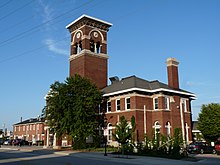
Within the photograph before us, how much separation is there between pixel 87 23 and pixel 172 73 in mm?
18018

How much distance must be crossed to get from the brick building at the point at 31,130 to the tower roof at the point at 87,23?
2864 cm

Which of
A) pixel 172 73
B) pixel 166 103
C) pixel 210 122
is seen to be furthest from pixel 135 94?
pixel 210 122

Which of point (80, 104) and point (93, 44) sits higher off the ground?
point (93, 44)

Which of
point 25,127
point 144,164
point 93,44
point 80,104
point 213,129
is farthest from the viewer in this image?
point 25,127

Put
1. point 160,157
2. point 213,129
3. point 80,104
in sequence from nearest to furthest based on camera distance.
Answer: point 160,157
point 80,104
point 213,129

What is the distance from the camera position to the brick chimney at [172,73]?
44.5m

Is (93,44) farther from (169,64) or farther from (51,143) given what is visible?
(51,143)

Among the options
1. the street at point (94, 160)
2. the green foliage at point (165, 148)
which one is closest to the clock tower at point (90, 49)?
the green foliage at point (165, 148)

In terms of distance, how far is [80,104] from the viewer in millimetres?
38906

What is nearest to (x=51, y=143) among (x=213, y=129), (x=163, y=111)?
(x=163, y=111)

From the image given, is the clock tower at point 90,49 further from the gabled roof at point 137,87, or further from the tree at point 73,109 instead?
the tree at point 73,109

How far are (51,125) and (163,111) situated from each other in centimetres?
1592

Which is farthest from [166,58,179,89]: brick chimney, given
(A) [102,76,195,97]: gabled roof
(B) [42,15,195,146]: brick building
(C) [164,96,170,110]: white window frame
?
(C) [164,96,170,110]: white window frame

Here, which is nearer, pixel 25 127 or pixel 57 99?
pixel 57 99
